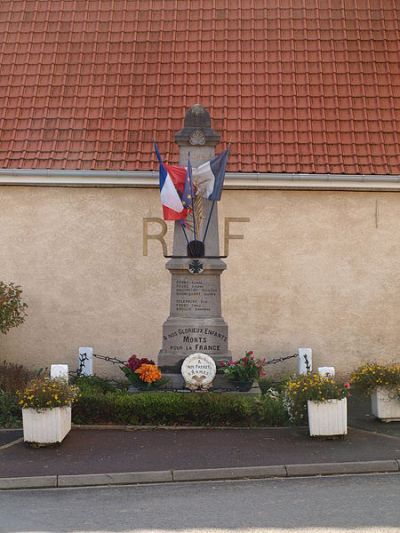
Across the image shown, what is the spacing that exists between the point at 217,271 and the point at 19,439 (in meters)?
3.61

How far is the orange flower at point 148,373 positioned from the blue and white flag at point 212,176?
254cm

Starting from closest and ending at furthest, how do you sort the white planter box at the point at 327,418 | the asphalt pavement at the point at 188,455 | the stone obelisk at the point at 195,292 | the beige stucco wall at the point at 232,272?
the asphalt pavement at the point at 188,455
the white planter box at the point at 327,418
the stone obelisk at the point at 195,292
the beige stucco wall at the point at 232,272

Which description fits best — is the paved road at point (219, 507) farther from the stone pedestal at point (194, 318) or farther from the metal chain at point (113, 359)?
the metal chain at point (113, 359)

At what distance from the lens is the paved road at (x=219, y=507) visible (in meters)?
7.18

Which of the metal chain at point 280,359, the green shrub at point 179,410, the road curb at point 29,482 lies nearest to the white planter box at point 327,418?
the green shrub at point 179,410

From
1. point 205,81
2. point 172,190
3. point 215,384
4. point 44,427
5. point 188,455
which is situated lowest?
point 188,455

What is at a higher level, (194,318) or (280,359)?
(194,318)

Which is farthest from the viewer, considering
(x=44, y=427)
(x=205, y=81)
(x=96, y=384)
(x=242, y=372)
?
(x=205, y=81)

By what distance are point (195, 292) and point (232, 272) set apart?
93.2 inches

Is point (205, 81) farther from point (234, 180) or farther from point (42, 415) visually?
point (42, 415)

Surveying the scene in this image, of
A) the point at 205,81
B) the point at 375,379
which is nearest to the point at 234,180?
the point at 205,81

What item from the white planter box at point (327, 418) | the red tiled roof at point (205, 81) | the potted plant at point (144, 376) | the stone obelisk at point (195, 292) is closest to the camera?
the white planter box at point (327, 418)

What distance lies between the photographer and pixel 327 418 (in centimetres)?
1058

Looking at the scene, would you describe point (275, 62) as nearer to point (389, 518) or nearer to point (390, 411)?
point (390, 411)
